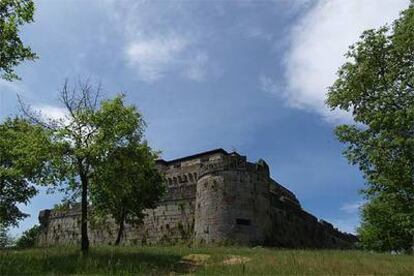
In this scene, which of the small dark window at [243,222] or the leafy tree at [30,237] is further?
the leafy tree at [30,237]

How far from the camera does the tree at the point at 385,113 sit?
1101 inches

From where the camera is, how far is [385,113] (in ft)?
95.5

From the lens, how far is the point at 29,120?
1112 inches

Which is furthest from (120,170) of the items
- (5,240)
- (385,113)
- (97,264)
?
(5,240)

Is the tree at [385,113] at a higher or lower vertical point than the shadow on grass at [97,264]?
higher

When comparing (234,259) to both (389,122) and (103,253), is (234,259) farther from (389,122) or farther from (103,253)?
(389,122)

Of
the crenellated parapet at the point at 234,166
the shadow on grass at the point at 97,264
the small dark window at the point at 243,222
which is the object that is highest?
the crenellated parapet at the point at 234,166

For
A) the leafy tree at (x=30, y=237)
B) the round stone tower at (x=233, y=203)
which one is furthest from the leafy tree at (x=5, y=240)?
the round stone tower at (x=233, y=203)

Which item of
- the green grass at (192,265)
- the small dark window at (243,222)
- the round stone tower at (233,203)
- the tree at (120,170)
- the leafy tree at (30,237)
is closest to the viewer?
the green grass at (192,265)

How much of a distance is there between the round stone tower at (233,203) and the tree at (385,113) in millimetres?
11929

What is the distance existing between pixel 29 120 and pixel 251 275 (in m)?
16.1

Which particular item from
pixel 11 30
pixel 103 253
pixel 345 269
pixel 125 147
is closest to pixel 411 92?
pixel 345 269

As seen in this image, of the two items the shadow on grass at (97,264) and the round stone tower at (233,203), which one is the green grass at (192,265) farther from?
the round stone tower at (233,203)

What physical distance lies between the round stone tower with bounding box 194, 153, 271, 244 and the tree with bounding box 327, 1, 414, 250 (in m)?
11.9
